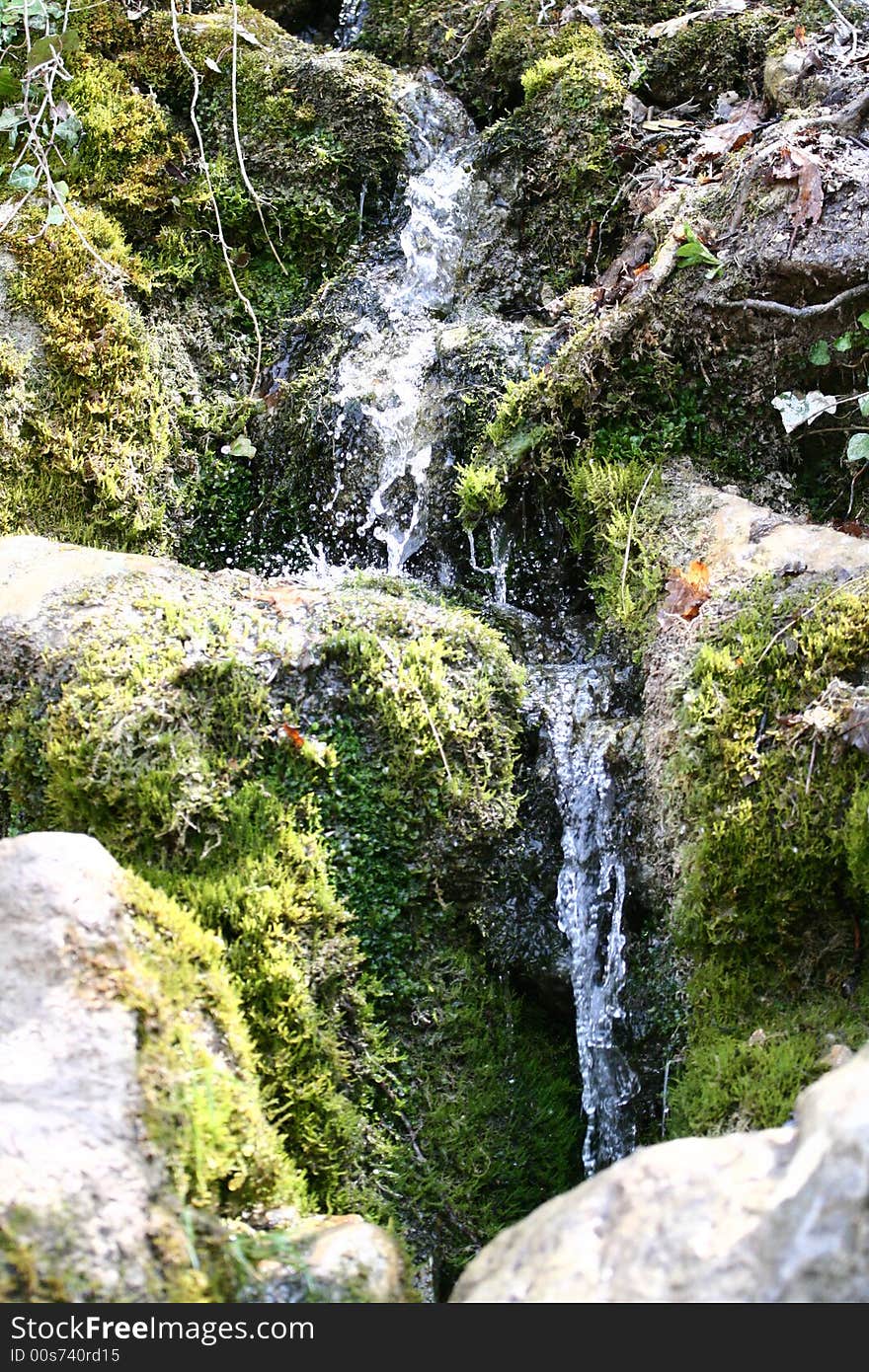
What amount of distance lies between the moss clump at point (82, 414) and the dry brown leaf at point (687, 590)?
2.32 meters

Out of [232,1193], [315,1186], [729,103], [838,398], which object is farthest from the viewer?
[729,103]

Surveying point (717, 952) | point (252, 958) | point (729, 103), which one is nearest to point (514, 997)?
point (717, 952)

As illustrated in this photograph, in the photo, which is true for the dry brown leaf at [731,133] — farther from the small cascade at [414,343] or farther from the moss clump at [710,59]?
the small cascade at [414,343]

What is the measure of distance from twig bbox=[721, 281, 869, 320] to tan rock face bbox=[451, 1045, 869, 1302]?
10.4 feet

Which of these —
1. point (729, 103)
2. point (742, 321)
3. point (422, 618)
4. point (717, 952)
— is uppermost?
point (729, 103)

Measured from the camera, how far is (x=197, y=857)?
11.7ft

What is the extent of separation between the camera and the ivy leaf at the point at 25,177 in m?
5.02

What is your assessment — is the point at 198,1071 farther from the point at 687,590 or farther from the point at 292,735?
the point at 687,590

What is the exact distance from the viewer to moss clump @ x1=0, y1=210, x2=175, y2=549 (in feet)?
16.4

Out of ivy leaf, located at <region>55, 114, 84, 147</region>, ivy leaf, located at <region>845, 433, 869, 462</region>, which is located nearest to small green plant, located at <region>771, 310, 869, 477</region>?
ivy leaf, located at <region>845, 433, 869, 462</region>

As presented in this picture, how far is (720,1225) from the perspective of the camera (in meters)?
2.16

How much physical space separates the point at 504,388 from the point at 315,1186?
131 inches

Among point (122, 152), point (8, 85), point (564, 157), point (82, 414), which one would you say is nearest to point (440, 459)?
point (82, 414)
